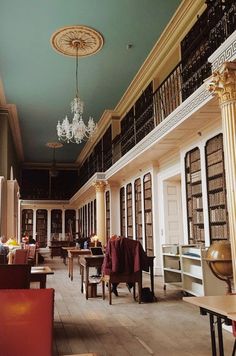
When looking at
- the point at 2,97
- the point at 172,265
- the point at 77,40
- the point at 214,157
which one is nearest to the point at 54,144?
the point at 2,97

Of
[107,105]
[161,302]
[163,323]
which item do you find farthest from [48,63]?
[163,323]

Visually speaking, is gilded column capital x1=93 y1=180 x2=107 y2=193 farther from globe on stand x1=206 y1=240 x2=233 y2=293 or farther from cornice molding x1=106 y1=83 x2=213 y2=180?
globe on stand x1=206 y1=240 x2=233 y2=293

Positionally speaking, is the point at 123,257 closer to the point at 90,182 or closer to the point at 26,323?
the point at 26,323

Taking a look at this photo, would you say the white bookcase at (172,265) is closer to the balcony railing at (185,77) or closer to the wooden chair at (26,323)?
the balcony railing at (185,77)

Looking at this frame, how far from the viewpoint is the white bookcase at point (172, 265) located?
22.9 feet

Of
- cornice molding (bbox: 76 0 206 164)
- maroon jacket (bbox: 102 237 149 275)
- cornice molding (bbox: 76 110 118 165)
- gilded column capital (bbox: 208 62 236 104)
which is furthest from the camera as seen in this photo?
cornice molding (bbox: 76 110 118 165)

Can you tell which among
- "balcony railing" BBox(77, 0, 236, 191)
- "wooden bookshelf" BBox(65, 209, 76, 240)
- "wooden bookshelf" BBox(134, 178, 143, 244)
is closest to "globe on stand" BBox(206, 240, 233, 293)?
"balcony railing" BBox(77, 0, 236, 191)

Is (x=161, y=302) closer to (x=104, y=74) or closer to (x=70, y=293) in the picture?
(x=70, y=293)

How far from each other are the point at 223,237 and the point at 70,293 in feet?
10.3

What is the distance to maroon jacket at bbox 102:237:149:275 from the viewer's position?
19.5 ft

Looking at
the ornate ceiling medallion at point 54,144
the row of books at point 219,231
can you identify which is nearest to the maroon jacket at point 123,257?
the row of books at point 219,231

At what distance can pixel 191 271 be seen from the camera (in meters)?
6.23

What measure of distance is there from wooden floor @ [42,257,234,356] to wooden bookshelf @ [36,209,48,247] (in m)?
14.9

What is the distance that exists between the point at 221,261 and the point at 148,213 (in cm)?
585
